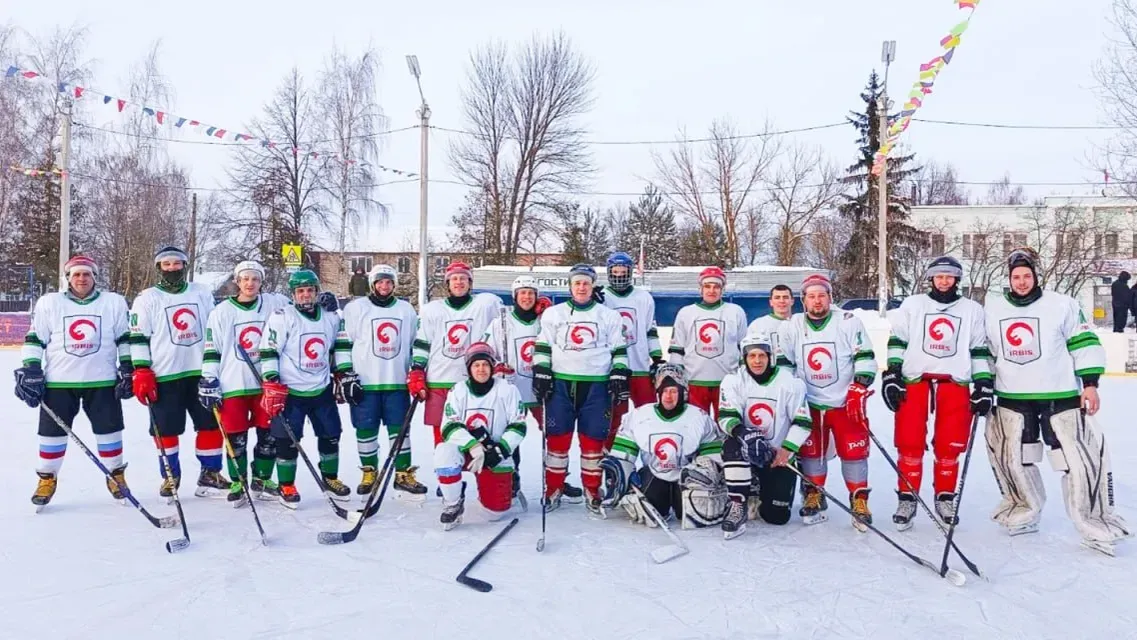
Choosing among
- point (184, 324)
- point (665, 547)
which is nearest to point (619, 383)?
point (665, 547)

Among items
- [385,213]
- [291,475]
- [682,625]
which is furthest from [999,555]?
[385,213]

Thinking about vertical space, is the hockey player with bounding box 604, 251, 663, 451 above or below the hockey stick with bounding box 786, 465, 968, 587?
above

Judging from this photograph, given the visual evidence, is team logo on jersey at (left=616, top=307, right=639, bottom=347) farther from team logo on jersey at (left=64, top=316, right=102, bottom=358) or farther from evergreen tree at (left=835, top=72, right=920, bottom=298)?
evergreen tree at (left=835, top=72, right=920, bottom=298)

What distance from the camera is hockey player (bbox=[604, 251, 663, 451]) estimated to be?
14.9 feet

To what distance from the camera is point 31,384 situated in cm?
405

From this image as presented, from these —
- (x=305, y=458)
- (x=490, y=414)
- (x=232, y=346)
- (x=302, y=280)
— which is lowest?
(x=305, y=458)

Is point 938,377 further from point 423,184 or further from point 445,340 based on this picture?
point 423,184

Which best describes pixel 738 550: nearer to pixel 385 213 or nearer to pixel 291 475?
pixel 291 475

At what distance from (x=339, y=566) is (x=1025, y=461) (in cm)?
314

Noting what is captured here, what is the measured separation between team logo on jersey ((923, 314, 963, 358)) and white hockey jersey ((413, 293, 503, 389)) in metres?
2.35

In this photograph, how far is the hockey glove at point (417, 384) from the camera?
4.30 m

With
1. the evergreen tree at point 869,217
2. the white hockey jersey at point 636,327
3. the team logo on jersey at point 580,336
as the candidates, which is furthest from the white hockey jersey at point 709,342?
the evergreen tree at point 869,217

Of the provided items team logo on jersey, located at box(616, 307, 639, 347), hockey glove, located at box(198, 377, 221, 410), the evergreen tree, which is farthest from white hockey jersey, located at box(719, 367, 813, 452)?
the evergreen tree

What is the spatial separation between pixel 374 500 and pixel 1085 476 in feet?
11.1
